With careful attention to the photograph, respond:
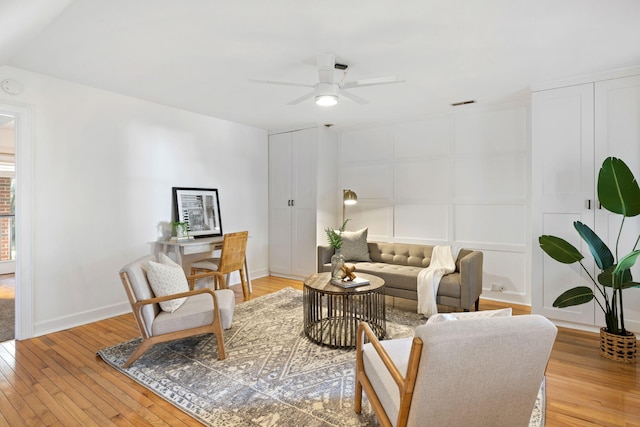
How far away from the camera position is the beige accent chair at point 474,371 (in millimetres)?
1289

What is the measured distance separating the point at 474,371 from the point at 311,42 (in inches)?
94.8

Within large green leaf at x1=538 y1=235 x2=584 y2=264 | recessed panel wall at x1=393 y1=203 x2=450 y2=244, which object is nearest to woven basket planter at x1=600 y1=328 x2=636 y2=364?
large green leaf at x1=538 y1=235 x2=584 y2=264

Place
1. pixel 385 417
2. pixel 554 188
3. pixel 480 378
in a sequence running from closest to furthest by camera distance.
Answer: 1. pixel 480 378
2. pixel 385 417
3. pixel 554 188

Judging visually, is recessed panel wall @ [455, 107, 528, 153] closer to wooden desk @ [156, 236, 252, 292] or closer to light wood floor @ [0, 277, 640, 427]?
light wood floor @ [0, 277, 640, 427]

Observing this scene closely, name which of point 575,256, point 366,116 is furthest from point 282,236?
point 575,256

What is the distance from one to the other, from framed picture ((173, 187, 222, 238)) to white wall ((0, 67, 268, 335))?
12cm

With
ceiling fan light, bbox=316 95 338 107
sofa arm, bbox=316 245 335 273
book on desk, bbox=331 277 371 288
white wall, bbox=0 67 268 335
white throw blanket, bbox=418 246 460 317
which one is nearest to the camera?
ceiling fan light, bbox=316 95 338 107

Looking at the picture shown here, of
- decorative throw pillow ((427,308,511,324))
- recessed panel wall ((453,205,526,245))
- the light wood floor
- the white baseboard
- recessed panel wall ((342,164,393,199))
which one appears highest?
recessed panel wall ((342,164,393,199))

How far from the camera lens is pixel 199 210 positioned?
4.75 meters

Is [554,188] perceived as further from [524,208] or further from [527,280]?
[527,280]

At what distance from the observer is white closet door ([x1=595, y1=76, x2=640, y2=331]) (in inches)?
124

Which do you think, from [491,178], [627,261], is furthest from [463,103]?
[627,261]

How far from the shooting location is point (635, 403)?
221 cm

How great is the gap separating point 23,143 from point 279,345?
3.03m
